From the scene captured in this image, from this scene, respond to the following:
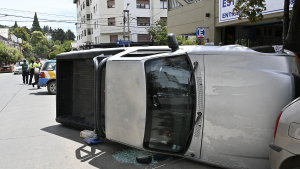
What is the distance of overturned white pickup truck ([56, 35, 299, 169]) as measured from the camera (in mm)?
3363

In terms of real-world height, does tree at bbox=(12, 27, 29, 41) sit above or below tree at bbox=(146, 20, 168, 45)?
above

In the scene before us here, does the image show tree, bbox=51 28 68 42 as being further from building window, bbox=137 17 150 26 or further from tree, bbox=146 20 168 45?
tree, bbox=146 20 168 45

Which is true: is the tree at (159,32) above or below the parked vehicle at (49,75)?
above

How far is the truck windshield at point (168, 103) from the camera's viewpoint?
375 cm

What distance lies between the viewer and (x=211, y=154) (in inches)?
144

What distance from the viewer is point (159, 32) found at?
38812 millimetres

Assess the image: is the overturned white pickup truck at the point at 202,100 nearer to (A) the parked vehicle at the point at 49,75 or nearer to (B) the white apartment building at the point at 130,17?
(A) the parked vehicle at the point at 49,75

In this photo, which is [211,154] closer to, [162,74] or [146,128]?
[146,128]

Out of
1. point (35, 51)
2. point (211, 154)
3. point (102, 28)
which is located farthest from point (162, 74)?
point (35, 51)

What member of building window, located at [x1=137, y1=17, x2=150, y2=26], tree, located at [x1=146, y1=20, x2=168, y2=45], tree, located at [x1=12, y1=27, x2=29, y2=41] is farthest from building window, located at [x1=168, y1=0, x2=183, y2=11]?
tree, located at [x1=12, y1=27, x2=29, y2=41]

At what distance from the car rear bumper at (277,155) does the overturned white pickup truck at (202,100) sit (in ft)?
1.49

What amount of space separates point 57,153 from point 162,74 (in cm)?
236

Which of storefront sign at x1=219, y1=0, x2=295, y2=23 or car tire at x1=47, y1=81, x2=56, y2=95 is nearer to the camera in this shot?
storefront sign at x1=219, y1=0, x2=295, y2=23

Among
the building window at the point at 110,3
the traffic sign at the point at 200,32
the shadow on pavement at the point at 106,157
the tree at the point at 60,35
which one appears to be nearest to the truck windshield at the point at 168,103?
the shadow on pavement at the point at 106,157
